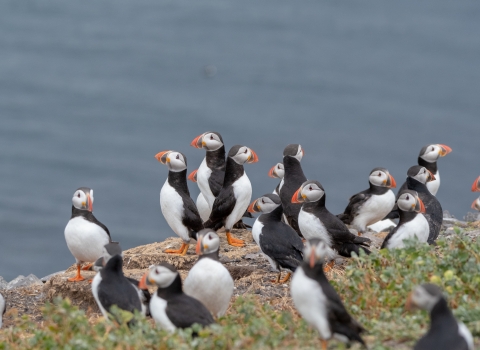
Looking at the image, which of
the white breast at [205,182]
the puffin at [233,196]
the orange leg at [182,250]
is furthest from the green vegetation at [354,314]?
the white breast at [205,182]

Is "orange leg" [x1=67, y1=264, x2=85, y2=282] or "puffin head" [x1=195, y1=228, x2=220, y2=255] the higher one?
"puffin head" [x1=195, y1=228, x2=220, y2=255]

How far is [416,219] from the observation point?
7.57m

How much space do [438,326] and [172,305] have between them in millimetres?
1727

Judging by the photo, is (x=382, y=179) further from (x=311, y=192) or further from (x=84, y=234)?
(x=84, y=234)

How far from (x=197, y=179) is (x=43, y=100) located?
29.6 feet

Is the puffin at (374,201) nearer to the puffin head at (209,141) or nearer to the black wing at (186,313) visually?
the puffin head at (209,141)

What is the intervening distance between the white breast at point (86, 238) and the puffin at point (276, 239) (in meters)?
1.38

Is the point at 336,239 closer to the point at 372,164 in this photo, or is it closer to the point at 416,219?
the point at 416,219

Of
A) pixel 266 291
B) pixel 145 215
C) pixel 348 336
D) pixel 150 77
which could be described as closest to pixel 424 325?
pixel 348 336

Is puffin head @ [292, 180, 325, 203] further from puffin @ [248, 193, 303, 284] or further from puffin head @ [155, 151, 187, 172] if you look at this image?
puffin head @ [155, 151, 187, 172]

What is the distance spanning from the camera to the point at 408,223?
7543 mm

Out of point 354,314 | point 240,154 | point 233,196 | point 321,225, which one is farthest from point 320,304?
point 240,154

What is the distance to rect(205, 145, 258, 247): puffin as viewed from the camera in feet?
29.1

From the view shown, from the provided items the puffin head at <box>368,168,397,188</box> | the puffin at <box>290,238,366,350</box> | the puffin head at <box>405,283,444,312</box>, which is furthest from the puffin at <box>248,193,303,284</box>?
the puffin head at <box>405,283,444,312</box>
